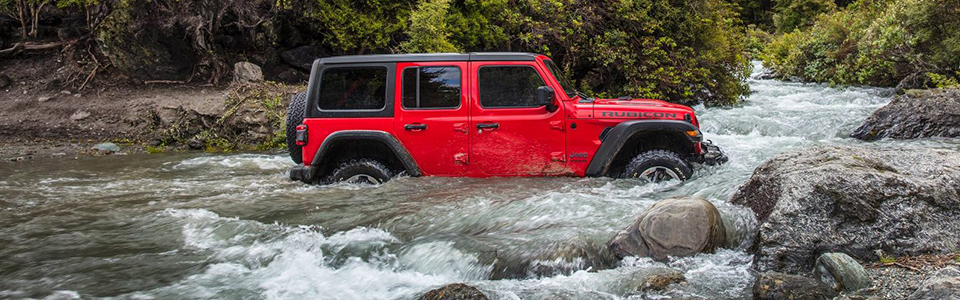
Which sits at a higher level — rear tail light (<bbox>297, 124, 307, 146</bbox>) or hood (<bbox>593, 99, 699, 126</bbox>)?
hood (<bbox>593, 99, 699, 126</bbox>)

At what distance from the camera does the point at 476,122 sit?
21.9 feet

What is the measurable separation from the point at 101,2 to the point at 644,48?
10.5 m

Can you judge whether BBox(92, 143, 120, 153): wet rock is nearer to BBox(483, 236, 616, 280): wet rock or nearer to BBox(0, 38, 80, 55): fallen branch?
BBox(0, 38, 80, 55): fallen branch

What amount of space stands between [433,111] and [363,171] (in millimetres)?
1014

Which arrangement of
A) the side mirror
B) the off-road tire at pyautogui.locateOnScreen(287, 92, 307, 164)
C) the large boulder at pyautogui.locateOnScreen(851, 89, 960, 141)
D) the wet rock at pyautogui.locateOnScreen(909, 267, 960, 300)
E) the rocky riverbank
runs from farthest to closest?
the large boulder at pyautogui.locateOnScreen(851, 89, 960, 141), the off-road tire at pyautogui.locateOnScreen(287, 92, 307, 164), the side mirror, the rocky riverbank, the wet rock at pyautogui.locateOnScreen(909, 267, 960, 300)

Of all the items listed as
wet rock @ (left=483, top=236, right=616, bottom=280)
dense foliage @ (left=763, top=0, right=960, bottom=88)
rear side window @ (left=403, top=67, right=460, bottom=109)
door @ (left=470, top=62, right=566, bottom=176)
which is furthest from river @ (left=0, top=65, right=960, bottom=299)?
dense foliage @ (left=763, top=0, right=960, bottom=88)

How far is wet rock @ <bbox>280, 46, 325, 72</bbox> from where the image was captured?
13.4m

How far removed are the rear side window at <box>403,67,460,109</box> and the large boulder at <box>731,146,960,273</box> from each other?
3.30 metres

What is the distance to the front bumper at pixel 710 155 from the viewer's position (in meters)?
6.64

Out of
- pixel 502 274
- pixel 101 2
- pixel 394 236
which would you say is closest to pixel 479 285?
pixel 502 274

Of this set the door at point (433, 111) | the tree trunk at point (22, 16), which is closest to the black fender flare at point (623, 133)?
the door at point (433, 111)

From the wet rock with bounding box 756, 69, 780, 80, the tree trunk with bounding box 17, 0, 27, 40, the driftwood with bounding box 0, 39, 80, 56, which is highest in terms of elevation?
the tree trunk with bounding box 17, 0, 27, 40

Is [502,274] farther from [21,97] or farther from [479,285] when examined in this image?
[21,97]

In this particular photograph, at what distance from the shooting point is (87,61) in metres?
12.8
